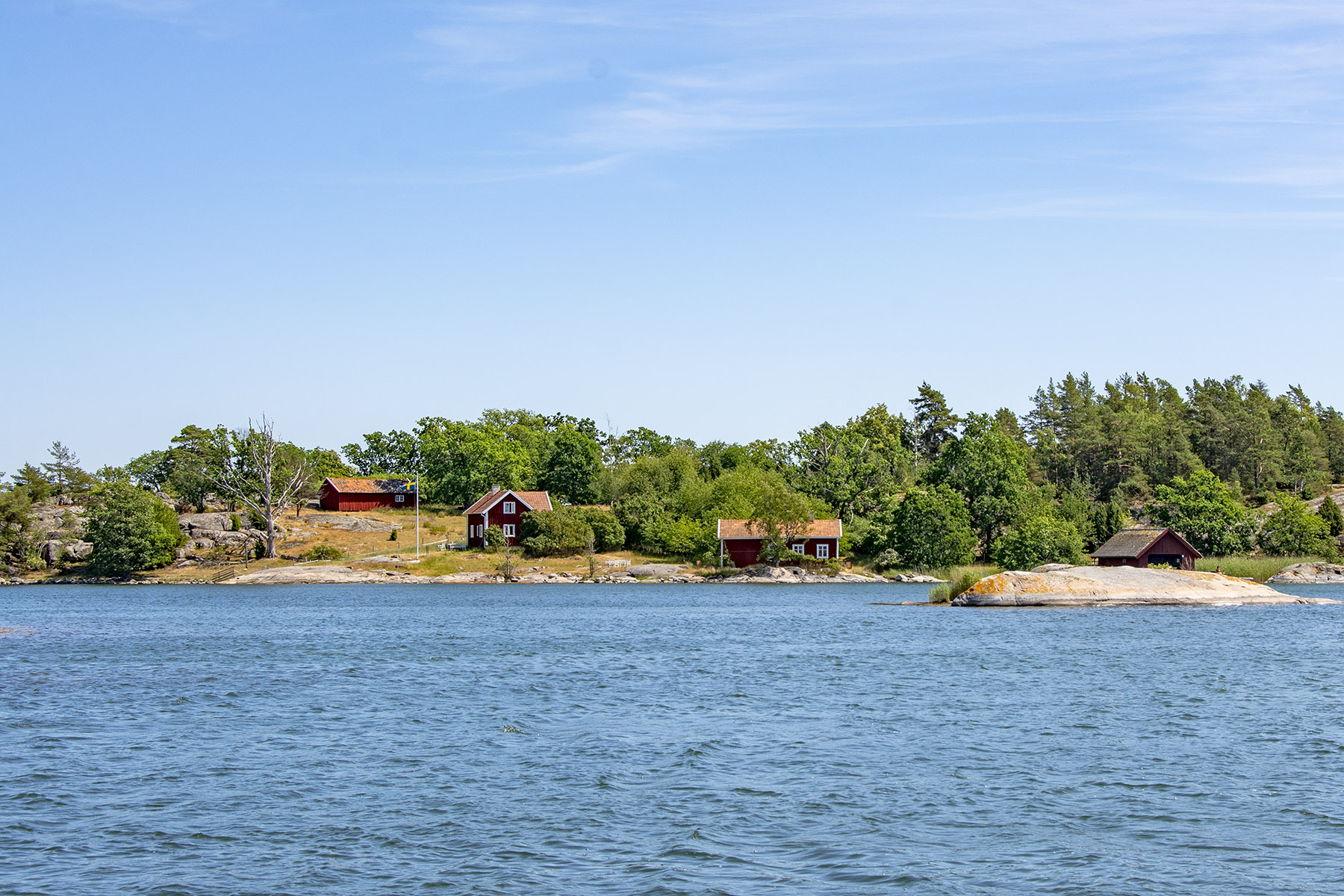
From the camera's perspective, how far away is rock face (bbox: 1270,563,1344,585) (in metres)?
80.2

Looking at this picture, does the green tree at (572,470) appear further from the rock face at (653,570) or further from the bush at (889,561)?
the bush at (889,561)

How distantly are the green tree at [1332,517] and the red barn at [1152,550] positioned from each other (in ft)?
77.3

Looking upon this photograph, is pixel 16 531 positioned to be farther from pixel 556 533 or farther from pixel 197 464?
pixel 556 533

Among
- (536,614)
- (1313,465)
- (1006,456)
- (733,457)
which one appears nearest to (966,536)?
(1006,456)

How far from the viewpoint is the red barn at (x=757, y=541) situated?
97.1 m

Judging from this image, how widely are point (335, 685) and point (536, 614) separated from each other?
28908mm

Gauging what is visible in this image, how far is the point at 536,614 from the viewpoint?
5919 cm

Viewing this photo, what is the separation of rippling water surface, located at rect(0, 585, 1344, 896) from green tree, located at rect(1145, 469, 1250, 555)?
53752 millimetres

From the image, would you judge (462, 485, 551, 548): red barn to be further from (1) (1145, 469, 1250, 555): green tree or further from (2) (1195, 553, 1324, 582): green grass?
(2) (1195, 553, 1324, 582): green grass

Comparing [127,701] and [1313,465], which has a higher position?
[1313,465]

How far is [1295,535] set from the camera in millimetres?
90812

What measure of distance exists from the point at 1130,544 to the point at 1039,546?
23.4ft

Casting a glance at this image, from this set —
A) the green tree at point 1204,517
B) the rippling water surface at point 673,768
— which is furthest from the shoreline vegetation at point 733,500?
the rippling water surface at point 673,768

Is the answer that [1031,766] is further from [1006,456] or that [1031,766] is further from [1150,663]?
[1006,456]
